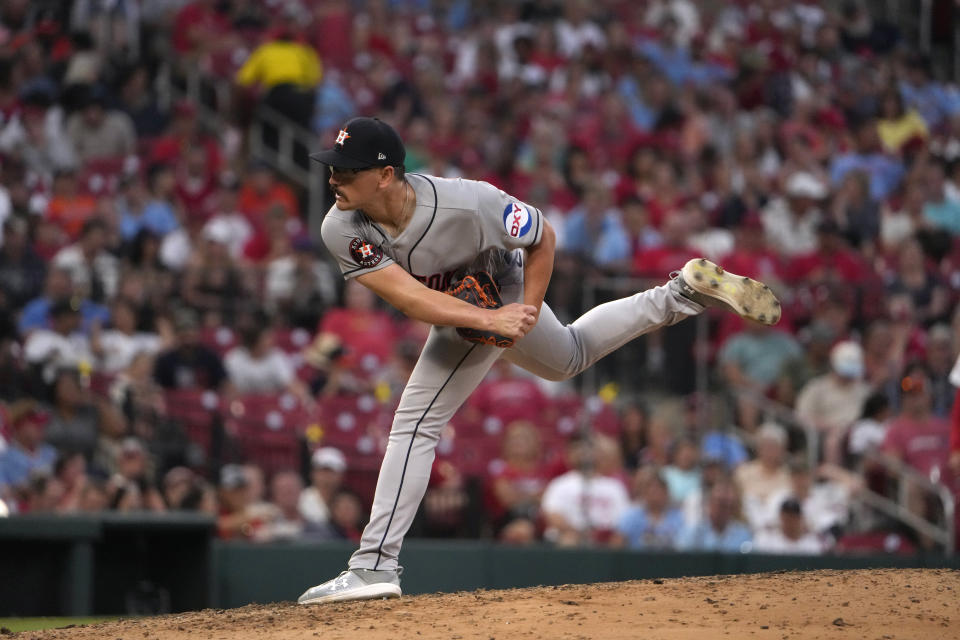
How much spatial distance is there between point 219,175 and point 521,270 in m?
7.45

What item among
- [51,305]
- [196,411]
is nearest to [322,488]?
[196,411]

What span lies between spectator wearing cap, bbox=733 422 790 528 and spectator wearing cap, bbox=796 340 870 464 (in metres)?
0.80

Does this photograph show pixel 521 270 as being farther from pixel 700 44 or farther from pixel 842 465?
pixel 700 44

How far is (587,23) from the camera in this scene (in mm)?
16625

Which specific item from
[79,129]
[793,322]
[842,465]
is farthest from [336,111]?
[842,465]

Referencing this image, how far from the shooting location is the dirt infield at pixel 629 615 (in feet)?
15.7

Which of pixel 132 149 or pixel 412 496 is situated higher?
pixel 132 149

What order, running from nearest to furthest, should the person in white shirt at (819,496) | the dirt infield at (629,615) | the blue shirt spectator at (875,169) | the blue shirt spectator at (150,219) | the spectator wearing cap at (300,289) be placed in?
the dirt infield at (629,615) < the person in white shirt at (819,496) < the spectator wearing cap at (300,289) < the blue shirt spectator at (150,219) < the blue shirt spectator at (875,169)

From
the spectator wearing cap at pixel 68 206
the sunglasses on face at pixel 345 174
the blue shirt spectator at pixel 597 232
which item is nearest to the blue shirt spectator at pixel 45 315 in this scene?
the spectator wearing cap at pixel 68 206

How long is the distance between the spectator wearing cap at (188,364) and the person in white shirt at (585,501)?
2.56m

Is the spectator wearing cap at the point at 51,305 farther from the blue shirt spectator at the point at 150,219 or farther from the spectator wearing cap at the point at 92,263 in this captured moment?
the blue shirt spectator at the point at 150,219

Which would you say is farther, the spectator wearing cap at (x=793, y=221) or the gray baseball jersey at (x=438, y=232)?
the spectator wearing cap at (x=793, y=221)

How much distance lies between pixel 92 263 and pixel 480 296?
6013 mm

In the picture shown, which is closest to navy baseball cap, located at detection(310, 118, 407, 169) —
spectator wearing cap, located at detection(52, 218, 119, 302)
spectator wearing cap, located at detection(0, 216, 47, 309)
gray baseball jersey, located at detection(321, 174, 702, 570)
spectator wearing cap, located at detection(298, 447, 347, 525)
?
gray baseball jersey, located at detection(321, 174, 702, 570)
